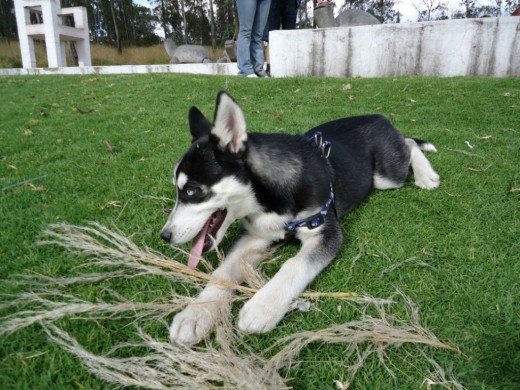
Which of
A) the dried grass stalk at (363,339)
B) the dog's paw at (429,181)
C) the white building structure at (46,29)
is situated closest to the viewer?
the dried grass stalk at (363,339)

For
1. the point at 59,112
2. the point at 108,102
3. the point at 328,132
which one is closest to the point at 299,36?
the point at 108,102

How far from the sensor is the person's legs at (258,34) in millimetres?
8141

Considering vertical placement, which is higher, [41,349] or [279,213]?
[279,213]

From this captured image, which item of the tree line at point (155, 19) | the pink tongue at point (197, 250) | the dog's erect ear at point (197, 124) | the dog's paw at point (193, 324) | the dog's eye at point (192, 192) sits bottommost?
the dog's paw at point (193, 324)

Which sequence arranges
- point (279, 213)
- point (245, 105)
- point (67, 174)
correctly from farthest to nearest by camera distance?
point (245, 105) < point (67, 174) < point (279, 213)

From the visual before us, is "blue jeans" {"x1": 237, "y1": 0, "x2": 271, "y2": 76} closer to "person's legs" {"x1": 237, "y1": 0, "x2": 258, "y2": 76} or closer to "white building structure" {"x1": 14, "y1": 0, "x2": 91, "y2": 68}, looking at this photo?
"person's legs" {"x1": 237, "y1": 0, "x2": 258, "y2": 76}

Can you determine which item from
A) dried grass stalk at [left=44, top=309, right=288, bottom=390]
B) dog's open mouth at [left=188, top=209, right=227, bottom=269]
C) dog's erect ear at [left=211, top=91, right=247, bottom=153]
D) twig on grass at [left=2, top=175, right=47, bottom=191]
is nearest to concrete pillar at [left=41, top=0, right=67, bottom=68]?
twig on grass at [left=2, top=175, right=47, bottom=191]

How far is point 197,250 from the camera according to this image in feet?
6.79

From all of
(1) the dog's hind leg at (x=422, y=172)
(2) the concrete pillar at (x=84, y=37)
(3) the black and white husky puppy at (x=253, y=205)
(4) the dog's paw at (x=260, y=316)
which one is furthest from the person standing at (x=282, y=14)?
(4) the dog's paw at (x=260, y=316)

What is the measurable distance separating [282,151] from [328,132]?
1069 millimetres

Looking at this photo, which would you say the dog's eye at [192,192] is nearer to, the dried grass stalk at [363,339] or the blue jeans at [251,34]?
the dried grass stalk at [363,339]

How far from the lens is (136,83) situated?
884 cm

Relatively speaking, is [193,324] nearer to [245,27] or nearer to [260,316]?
[260,316]

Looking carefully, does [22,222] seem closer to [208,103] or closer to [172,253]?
[172,253]
